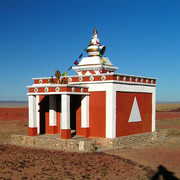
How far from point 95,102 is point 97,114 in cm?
83

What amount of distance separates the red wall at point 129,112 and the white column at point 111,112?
441 millimetres

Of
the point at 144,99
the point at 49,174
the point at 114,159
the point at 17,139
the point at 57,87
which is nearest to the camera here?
the point at 49,174

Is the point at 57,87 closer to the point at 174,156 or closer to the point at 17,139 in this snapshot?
the point at 17,139

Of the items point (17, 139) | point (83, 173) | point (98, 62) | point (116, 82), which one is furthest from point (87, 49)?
point (83, 173)

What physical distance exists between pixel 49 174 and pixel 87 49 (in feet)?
45.7

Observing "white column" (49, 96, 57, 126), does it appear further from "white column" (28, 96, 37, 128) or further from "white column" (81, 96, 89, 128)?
"white column" (81, 96, 89, 128)

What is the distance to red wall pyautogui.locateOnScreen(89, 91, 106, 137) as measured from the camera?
2025 centimetres

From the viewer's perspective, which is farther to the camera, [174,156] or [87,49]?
[87,49]

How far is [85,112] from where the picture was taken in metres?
20.7

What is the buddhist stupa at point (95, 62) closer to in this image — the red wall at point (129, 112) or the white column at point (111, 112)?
the red wall at point (129, 112)

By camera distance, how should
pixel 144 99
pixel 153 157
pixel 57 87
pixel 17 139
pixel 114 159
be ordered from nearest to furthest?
1. pixel 114 159
2. pixel 153 157
3. pixel 57 87
4. pixel 17 139
5. pixel 144 99

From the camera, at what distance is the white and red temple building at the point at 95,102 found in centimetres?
1988

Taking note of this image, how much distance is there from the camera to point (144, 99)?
925 inches

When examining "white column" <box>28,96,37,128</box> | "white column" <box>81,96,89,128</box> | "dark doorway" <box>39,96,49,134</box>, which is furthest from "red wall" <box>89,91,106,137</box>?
"dark doorway" <box>39,96,49,134</box>
